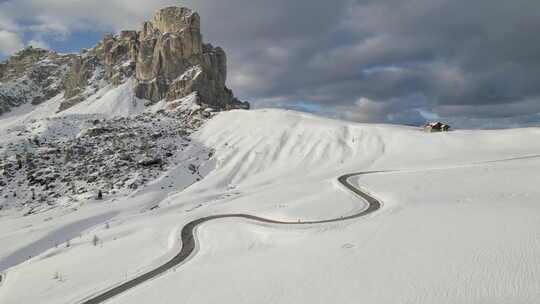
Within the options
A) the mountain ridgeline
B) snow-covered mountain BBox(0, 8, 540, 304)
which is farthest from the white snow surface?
the mountain ridgeline

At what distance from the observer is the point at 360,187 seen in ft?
90.8

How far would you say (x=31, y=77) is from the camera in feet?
389

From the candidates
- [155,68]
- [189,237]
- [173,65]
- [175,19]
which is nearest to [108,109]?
[155,68]

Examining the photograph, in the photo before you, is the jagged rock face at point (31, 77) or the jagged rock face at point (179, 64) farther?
the jagged rock face at point (31, 77)

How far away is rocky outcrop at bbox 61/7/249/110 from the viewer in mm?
80000

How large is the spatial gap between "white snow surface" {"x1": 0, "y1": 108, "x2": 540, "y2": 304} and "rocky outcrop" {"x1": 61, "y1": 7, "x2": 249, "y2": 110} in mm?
45558

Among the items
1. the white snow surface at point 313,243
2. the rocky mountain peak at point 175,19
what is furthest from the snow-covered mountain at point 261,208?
the rocky mountain peak at point 175,19

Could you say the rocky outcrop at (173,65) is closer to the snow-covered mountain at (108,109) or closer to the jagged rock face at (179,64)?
the jagged rock face at (179,64)

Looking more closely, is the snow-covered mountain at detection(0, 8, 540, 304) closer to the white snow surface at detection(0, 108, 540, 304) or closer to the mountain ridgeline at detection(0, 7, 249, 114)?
the white snow surface at detection(0, 108, 540, 304)

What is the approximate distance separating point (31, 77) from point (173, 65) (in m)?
65.9

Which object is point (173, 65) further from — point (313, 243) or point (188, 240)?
point (313, 243)

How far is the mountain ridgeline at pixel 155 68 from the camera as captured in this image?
80.8m

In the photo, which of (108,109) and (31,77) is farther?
(31,77)

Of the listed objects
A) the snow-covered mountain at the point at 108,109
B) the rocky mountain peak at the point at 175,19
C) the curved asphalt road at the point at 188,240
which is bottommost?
the curved asphalt road at the point at 188,240
